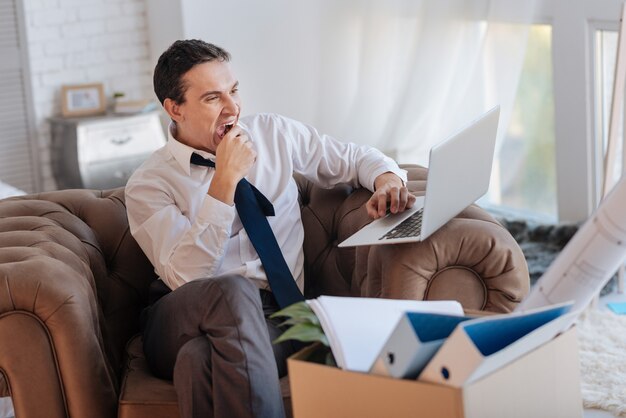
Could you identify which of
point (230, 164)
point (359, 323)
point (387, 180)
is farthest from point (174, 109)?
point (359, 323)

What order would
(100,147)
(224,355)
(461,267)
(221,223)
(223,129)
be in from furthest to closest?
1. (100,147)
2. (223,129)
3. (221,223)
4. (461,267)
5. (224,355)

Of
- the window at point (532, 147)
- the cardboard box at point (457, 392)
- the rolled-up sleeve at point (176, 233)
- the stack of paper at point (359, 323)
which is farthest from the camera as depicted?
the window at point (532, 147)

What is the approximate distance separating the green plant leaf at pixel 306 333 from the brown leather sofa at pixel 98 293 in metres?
0.64

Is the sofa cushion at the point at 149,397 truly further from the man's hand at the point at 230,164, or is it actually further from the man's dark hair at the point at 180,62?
the man's dark hair at the point at 180,62

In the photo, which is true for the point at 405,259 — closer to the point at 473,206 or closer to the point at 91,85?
the point at 473,206

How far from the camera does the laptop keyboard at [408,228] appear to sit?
6.91 feet

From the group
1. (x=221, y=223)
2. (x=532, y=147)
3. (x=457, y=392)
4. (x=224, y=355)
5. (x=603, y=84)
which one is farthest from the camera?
(x=532, y=147)

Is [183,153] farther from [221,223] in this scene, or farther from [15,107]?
[15,107]

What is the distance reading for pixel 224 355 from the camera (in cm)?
198

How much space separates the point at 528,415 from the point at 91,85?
4297mm

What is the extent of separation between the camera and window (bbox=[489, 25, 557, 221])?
14.9 ft

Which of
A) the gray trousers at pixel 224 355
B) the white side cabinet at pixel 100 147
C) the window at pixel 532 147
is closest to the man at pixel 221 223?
the gray trousers at pixel 224 355

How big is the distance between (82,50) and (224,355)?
12.1 feet

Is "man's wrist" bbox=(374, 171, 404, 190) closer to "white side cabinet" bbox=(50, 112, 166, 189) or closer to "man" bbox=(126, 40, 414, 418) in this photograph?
"man" bbox=(126, 40, 414, 418)
